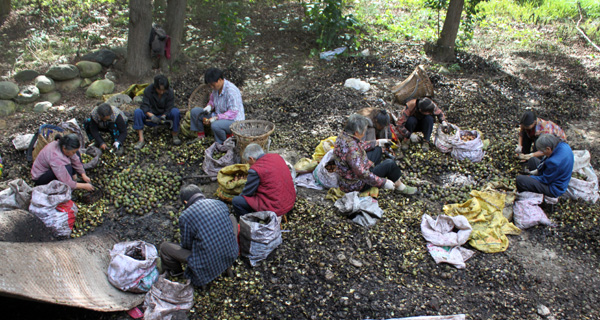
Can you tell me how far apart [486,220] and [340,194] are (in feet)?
5.78

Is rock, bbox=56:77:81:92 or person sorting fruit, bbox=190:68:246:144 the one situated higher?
person sorting fruit, bbox=190:68:246:144

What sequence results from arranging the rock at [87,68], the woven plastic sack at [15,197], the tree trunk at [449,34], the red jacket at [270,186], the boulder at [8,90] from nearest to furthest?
the red jacket at [270,186] < the woven plastic sack at [15,197] < the boulder at [8,90] < the rock at [87,68] < the tree trunk at [449,34]

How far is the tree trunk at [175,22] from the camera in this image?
8.45m

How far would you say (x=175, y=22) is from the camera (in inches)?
336

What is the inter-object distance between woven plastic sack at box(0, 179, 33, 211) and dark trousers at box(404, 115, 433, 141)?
5.31m

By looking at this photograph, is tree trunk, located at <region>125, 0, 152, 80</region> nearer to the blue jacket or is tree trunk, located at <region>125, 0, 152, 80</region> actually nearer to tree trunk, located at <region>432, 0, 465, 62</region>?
tree trunk, located at <region>432, 0, 465, 62</region>

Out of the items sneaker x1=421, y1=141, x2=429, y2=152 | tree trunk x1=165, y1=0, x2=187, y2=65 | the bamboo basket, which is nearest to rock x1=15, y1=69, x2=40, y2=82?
tree trunk x1=165, y1=0, x2=187, y2=65

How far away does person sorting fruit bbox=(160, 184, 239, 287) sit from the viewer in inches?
139

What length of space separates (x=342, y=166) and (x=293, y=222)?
37.5 inches

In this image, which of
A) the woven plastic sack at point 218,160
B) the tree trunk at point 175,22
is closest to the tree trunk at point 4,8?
the tree trunk at point 175,22

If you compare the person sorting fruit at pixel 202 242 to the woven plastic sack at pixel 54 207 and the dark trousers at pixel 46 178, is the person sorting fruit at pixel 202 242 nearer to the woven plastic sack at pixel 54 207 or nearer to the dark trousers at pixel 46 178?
the woven plastic sack at pixel 54 207

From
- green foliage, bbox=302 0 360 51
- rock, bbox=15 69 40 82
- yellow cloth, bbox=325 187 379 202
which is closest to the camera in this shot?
yellow cloth, bbox=325 187 379 202

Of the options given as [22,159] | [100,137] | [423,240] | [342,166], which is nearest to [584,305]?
[423,240]

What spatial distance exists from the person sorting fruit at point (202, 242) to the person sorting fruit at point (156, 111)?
8.99ft
